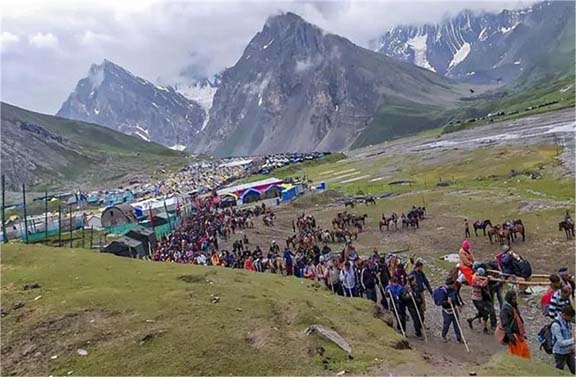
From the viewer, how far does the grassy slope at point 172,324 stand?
18.2m

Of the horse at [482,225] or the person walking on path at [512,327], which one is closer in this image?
the person walking on path at [512,327]

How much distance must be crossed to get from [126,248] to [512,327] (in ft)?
163

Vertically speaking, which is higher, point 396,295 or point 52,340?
point 52,340

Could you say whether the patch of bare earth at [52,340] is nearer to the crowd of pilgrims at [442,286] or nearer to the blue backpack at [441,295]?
the crowd of pilgrims at [442,286]

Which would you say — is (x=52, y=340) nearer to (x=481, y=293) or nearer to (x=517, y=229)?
(x=481, y=293)

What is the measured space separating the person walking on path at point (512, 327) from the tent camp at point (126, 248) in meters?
47.2

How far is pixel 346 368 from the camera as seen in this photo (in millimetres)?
17781

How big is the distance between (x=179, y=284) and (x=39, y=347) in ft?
25.2

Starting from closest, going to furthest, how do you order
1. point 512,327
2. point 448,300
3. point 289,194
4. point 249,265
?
point 512,327 → point 448,300 → point 249,265 → point 289,194

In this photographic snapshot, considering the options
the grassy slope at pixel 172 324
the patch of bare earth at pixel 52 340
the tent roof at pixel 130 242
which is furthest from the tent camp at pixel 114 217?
the patch of bare earth at pixel 52 340

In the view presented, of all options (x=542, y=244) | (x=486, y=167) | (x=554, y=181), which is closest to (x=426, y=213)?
(x=554, y=181)

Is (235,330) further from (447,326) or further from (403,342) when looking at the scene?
(447,326)

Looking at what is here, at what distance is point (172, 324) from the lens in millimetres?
20906

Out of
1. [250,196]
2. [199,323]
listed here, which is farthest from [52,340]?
[250,196]
